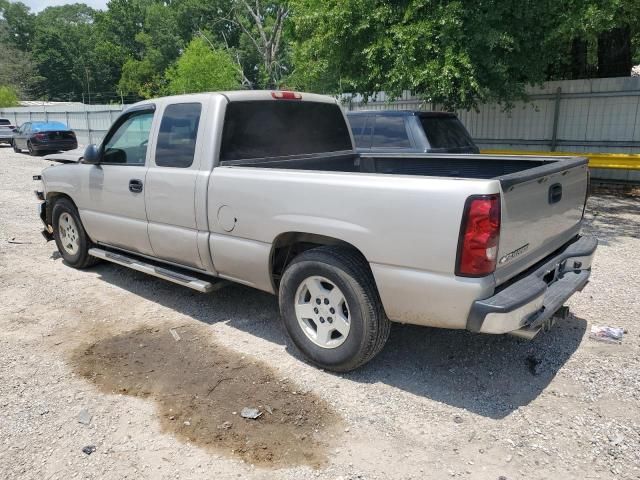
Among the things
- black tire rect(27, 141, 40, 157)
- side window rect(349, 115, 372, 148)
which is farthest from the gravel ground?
black tire rect(27, 141, 40, 157)

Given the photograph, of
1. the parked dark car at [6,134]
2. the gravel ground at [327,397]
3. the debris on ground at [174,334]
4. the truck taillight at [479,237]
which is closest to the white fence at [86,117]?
the parked dark car at [6,134]

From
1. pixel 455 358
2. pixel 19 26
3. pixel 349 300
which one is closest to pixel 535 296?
pixel 455 358

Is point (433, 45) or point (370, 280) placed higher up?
point (433, 45)

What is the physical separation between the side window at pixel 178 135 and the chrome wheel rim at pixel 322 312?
158 centimetres

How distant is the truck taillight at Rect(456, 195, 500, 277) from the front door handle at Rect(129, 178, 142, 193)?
3.18 m

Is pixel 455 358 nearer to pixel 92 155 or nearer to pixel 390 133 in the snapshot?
pixel 92 155

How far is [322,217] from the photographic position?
3566 millimetres

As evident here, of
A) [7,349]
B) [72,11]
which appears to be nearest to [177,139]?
[7,349]

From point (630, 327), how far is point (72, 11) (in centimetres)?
15024

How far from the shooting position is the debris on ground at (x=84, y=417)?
3.30 meters

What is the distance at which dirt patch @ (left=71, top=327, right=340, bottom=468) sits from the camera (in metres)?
3.07

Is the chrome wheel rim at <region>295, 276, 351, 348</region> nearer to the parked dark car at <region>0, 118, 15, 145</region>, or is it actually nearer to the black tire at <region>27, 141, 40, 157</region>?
the black tire at <region>27, 141, 40, 157</region>

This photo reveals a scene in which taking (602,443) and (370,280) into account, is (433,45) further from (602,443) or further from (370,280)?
(602,443)

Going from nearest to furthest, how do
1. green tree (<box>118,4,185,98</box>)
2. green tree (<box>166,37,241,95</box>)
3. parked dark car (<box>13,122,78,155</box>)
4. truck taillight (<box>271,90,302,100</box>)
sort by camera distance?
truck taillight (<box>271,90,302,100</box>) → parked dark car (<box>13,122,78,155</box>) → green tree (<box>166,37,241,95</box>) → green tree (<box>118,4,185,98</box>)
